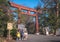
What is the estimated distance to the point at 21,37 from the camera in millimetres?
32906

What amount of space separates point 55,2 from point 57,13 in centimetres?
293

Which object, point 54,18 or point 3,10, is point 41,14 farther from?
point 3,10

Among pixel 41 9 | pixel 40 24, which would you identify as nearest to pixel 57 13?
pixel 41 9

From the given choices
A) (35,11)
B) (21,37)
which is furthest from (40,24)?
(21,37)

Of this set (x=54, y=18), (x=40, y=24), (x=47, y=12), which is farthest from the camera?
(x=40, y=24)

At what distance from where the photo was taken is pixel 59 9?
5750cm

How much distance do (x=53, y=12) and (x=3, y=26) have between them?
29369 mm

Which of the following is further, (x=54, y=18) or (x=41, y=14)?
(x=41, y=14)

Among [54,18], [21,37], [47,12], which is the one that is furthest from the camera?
[47,12]

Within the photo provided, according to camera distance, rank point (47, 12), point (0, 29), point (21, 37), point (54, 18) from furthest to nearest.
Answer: point (47, 12) < point (54, 18) < point (21, 37) < point (0, 29)

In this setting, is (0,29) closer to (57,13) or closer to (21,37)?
(21,37)

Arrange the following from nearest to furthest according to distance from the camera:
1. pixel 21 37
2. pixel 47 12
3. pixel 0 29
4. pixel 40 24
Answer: pixel 0 29
pixel 21 37
pixel 47 12
pixel 40 24

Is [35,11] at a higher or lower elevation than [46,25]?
higher

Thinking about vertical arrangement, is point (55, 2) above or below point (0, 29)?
above
